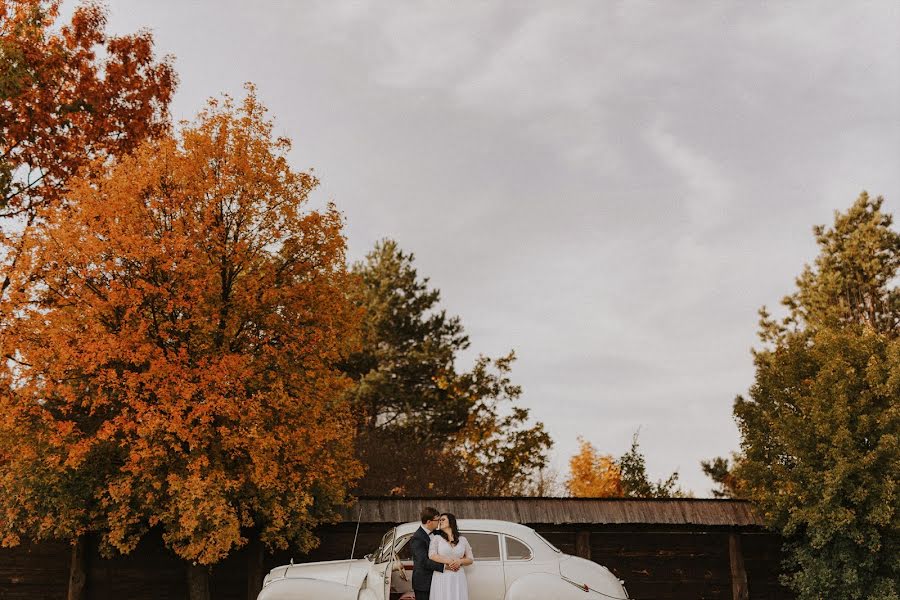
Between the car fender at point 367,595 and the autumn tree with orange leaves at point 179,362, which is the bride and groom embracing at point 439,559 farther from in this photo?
the autumn tree with orange leaves at point 179,362

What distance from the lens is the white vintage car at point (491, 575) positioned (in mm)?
11227

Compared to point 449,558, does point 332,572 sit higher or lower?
lower

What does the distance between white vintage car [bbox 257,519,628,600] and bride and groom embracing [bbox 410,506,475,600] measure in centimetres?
38

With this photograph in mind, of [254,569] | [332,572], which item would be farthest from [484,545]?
[254,569]

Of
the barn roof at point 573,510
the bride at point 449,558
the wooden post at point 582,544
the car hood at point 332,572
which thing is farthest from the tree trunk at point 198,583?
the bride at point 449,558

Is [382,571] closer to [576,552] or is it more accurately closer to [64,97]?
[576,552]

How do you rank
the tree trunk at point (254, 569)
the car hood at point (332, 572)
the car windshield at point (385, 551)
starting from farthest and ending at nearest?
the tree trunk at point (254, 569)
the car hood at point (332, 572)
the car windshield at point (385, 551)

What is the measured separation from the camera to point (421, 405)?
40969 mm

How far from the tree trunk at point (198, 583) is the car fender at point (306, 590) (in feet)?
21.6

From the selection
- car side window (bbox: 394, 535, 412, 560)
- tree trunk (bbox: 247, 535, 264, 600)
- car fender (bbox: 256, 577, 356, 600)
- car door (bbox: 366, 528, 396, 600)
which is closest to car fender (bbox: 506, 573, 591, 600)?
car side window (bbox: 394, 535, 412, 560)

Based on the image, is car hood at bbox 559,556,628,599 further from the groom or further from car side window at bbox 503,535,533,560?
the groom

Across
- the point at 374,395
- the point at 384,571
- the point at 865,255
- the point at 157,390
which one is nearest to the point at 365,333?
the point at 374,395

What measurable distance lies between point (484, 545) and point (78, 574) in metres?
11.1

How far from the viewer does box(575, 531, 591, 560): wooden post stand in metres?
19.3
